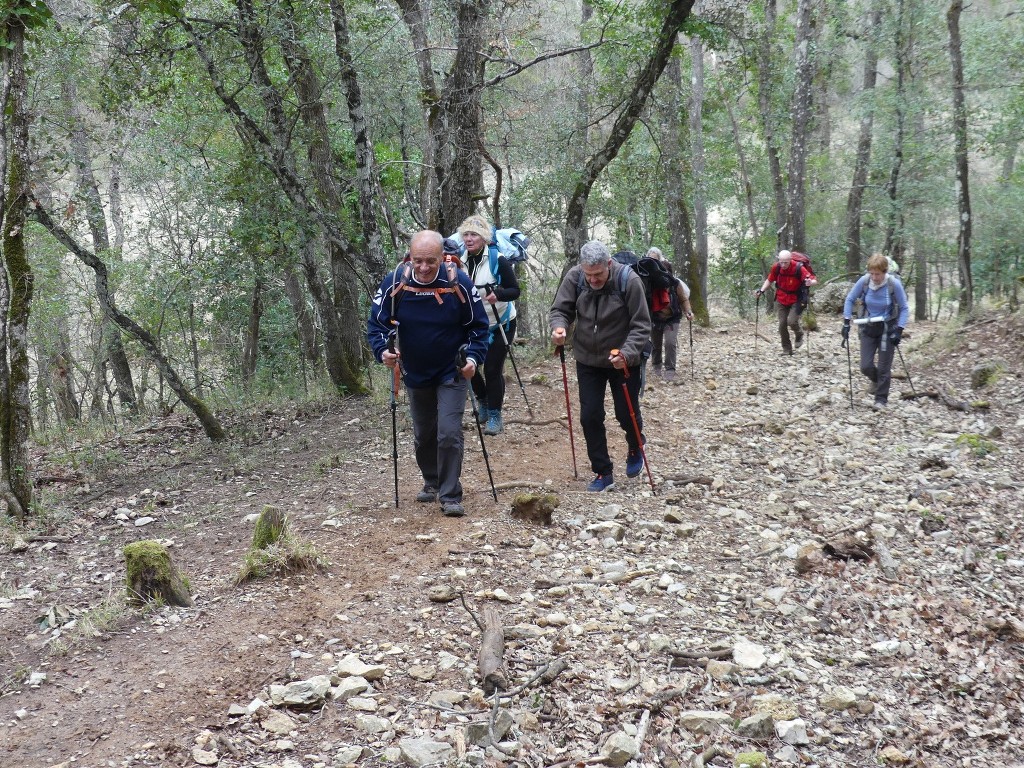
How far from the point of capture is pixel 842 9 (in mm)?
26375

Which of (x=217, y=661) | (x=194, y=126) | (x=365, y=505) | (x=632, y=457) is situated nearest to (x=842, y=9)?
(x=194, y=126)

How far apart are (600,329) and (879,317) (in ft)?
19.9

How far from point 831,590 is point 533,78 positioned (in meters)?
19.2

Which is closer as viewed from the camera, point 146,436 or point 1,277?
point 1,277

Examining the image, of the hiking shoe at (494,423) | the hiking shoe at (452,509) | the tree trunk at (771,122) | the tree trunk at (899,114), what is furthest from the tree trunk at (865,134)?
the hiking shoe at (452,509)

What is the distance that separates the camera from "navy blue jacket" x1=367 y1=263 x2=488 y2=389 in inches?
274

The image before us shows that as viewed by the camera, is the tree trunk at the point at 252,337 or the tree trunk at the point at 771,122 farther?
the tree trunk at the point at 771,122

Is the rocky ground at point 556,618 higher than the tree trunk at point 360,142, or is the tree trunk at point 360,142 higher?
the tree trunk at point 360,142

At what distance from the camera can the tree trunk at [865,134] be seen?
25797 millimetres

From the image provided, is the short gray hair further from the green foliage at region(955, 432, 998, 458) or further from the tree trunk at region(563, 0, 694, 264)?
the green foliage at region(955, 432, 998, 458)

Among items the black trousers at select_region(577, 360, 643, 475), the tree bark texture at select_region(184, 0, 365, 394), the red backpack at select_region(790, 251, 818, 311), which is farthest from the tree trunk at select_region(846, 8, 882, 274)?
the black trousers at select_region(577, 360, 643, 475)

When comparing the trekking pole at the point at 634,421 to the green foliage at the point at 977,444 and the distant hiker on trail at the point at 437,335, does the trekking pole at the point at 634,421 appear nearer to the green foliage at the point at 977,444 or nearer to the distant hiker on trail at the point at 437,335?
the distant hiker on trail at the point at 437,335

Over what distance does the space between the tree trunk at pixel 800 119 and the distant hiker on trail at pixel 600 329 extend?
45.7 ft

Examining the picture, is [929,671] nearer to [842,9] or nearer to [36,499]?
[36,499]
